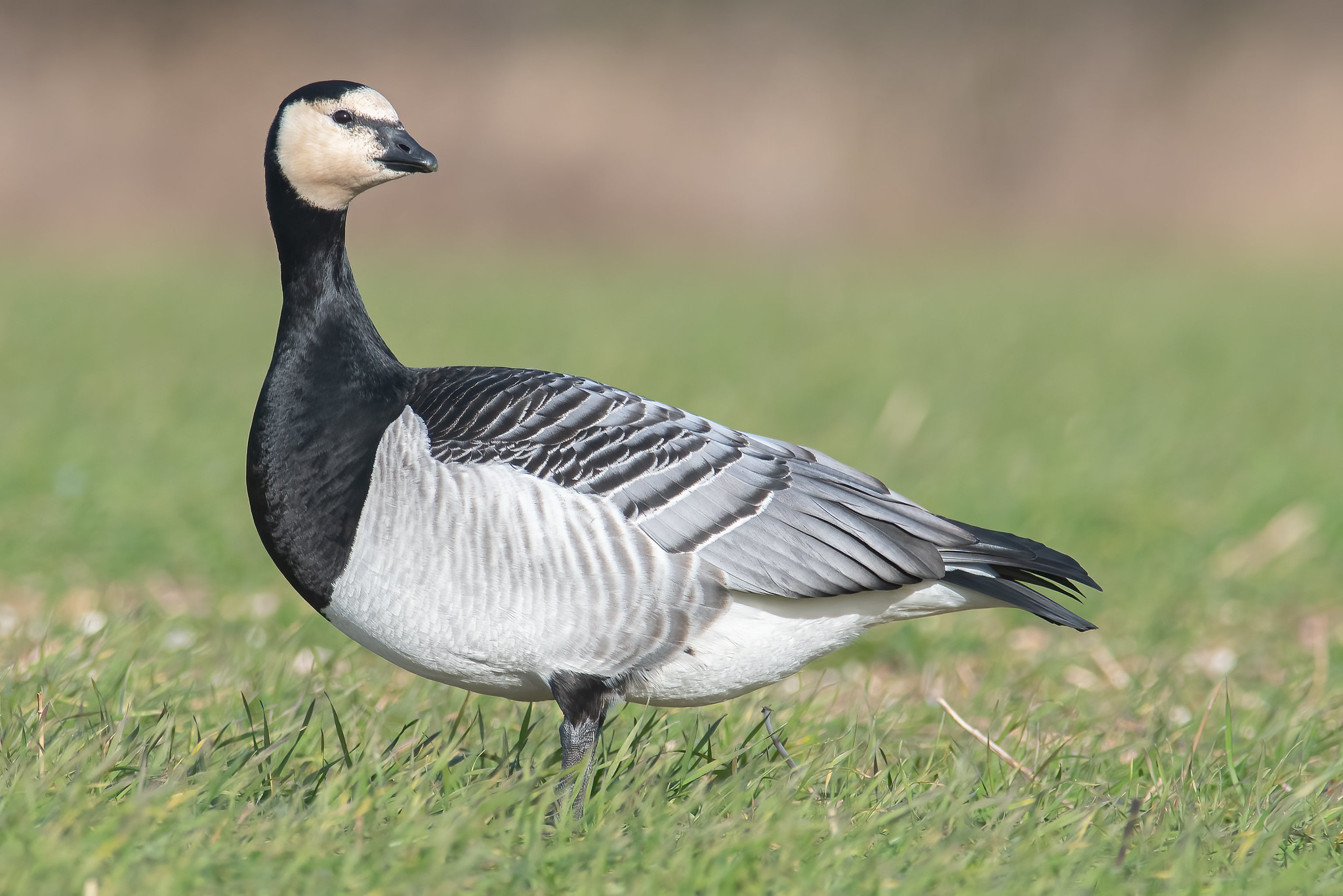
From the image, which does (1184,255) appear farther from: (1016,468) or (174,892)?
(174,892)

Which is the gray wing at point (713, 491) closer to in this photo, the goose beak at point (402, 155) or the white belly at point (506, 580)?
the white belly at point (506, 580)

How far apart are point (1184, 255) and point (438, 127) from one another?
1501cm

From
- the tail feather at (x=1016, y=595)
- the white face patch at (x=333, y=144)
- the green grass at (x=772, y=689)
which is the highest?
the white face patch at (x=333, y=144)

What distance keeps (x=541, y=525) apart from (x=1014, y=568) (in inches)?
64.6

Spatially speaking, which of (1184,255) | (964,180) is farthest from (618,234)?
(1184,255)

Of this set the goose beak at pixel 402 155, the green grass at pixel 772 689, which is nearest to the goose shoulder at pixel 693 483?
the green grass at pixel 772 689

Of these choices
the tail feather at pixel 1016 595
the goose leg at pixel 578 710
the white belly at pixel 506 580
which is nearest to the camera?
the white belly at pixel 506 580

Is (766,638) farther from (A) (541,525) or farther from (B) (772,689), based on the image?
(B) (772,689)

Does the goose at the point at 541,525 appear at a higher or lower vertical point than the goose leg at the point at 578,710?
higher

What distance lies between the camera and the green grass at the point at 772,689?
11.8 ft

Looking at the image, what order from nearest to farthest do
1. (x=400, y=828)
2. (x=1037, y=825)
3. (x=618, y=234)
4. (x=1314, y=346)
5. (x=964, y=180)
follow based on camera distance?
(x=400, y=828)
(x=1037, y=825)
(x=1314, y=346)
(x=618, y=234)
(x=964, y=180)

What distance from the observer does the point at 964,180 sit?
30734mm

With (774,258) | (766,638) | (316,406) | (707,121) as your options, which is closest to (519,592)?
(766,638)

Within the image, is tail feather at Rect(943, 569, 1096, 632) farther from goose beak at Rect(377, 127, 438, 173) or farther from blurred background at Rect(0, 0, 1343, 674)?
blurred background at Rect(0, 0, 1343, 674)
